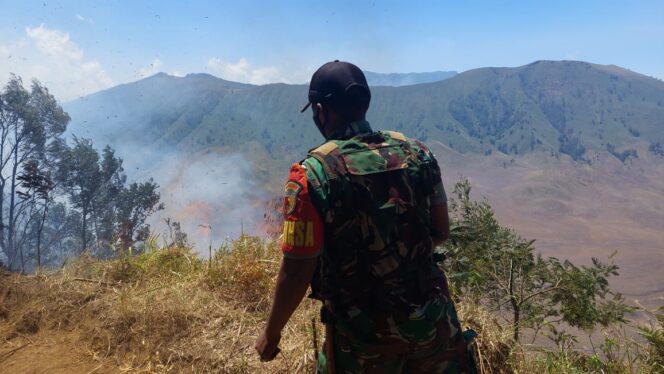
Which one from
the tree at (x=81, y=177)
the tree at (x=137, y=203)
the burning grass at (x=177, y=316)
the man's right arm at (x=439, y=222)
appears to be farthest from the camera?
the tree at (x=137, y=203)

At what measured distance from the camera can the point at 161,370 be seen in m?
2.86

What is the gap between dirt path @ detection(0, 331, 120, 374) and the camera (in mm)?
3007

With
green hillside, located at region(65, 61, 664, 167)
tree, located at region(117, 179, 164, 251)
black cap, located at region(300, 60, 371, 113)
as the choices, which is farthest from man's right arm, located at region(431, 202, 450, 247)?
green hillside, located at region(65, 61, 664, 167)

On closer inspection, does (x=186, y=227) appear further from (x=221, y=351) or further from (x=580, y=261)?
(x=221, y=351)

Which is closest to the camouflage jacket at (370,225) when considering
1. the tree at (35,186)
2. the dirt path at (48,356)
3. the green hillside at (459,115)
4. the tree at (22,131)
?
the dirt path at (48,356)

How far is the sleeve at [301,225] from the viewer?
5.05ft

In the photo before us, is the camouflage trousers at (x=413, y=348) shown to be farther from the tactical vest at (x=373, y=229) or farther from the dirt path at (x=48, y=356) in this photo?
the dirt path at (x=48, y=356)

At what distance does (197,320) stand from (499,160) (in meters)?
82.5

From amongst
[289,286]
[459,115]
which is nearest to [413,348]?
[289,286]

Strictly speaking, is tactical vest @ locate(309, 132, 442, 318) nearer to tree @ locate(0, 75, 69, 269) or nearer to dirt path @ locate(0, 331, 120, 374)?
dirt path @ locate(0, 331, 120, 374)

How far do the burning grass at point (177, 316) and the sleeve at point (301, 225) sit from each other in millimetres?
960

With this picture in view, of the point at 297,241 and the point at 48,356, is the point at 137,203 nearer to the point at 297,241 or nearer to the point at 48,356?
the point at 48,356

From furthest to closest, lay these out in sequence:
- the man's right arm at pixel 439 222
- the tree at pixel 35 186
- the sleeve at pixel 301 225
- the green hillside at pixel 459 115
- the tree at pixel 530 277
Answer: the green hillside at pixel 459 115, the tree at pixel 35 186, the tree at pixel 530 277, the man's right arm at pixel 439 222, the sleeve at pixel 301 225

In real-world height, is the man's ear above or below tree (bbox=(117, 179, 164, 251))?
A: above
